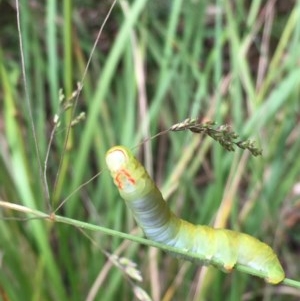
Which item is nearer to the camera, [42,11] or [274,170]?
[274,170]

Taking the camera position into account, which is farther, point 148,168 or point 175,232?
point 148,168

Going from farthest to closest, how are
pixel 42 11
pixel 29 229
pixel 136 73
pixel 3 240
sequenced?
1. pixel 42 11
2. pixel 136 73
3. pixel 29 229
4. pixel 3 240

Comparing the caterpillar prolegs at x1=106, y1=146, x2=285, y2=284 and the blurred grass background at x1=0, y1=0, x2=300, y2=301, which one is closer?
the caterpillar prolegs at x1=106, y1=146, x2=285, y2=284

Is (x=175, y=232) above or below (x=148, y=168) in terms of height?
below

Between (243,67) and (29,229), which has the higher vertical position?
(243,67)

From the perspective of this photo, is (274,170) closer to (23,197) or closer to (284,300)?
(284,300)

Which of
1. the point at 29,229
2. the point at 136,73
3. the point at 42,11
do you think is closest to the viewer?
the point at 29,229

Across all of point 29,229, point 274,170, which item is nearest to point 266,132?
point 274,170

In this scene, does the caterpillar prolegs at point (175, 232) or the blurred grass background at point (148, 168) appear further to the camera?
the blurred grass background at point (148, 168)
